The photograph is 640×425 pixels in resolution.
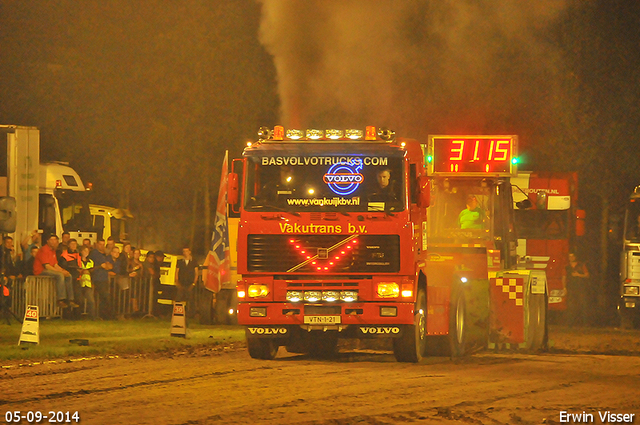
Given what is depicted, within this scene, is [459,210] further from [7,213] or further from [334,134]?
[7,213]

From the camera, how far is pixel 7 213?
17188mm

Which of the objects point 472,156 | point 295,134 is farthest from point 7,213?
point 472,156

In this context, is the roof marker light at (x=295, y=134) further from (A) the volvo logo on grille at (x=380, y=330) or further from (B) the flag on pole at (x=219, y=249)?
(B) the flag on pole at (x=219, y=249)

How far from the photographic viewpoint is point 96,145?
44781 millimetres

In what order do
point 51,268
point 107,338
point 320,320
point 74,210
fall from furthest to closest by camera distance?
1. point 74,210
2. point 51,268
3. point 107,338
4. point 320,320

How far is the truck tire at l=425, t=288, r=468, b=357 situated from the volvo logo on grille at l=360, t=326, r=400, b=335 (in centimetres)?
169

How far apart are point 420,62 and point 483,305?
8513 mm

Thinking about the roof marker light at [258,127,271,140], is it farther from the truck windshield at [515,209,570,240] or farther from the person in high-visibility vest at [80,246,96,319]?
the truck windshield at [515,209,570,240]

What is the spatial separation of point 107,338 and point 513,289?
23.1 feet

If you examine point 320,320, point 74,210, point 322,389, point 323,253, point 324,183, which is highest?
point 74,210

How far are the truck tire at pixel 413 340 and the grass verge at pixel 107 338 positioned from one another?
4.06m

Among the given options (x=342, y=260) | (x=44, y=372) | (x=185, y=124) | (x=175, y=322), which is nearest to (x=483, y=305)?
(x=342, y=260)

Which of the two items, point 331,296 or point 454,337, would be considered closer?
point 331,296

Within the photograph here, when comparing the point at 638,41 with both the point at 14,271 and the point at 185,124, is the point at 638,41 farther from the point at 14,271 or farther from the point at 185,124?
the point at 14,271
